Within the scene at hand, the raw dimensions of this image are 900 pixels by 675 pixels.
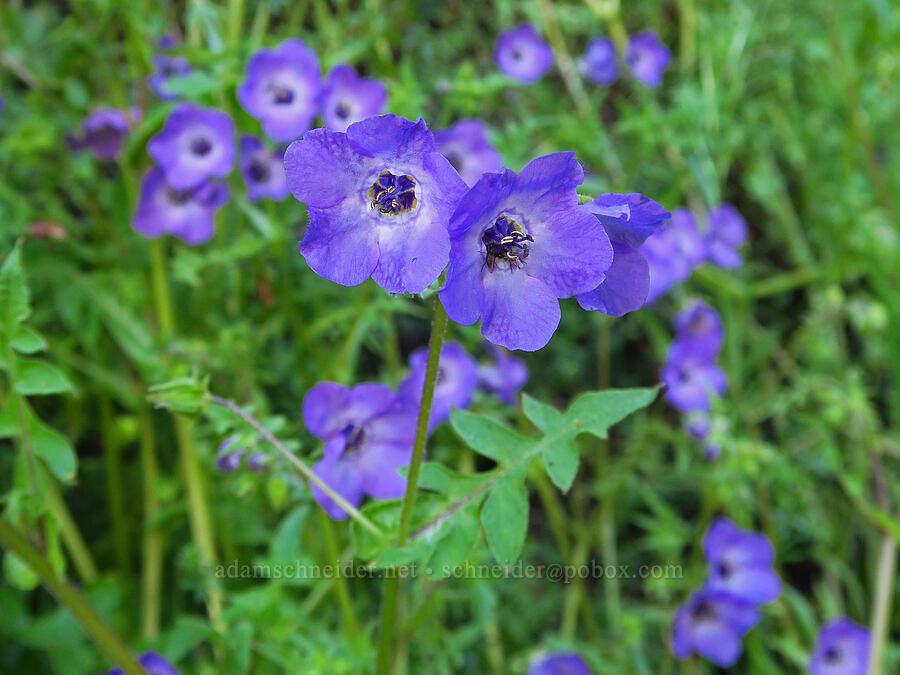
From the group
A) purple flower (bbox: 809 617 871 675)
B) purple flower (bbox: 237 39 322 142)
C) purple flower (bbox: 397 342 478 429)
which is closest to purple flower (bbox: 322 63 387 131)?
purple flower (bbox: 237 39 322 142)

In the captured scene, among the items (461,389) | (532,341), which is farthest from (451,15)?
(532,341)

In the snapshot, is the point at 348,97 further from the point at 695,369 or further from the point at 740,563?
the point at 740,563

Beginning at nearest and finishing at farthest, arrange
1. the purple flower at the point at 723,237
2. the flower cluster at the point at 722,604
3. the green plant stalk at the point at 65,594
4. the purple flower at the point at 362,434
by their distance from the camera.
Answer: the green plant stalk at the point at 65,594, the purple flower at the point at 362,434, the flower cluster at the point at 722,604, the purple flower at the point at 723,237

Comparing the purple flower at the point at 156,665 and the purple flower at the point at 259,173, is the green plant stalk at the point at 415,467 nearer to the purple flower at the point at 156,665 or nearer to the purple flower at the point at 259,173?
the purple flower at the point at 156,665

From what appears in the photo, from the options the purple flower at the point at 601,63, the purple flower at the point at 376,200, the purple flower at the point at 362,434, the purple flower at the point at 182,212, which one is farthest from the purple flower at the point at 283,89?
the purple flower at the point at 601,63

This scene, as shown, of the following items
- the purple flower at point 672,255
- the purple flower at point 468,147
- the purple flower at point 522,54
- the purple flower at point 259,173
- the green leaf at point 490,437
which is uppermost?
the purple flower at point 522,54

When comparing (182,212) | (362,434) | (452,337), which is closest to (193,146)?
(182,212)
